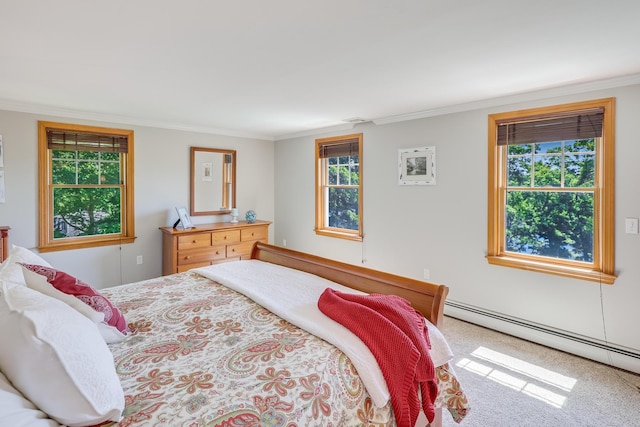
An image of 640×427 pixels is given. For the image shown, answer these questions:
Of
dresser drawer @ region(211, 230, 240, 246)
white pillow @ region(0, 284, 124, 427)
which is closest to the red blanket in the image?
white pillow @ region(0, 284, 124, 427)

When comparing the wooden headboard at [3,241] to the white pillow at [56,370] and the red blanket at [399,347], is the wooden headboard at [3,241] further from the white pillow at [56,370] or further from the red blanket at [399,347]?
the red blanket at [399,347]

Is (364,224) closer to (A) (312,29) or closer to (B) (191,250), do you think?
(B) (191,250)

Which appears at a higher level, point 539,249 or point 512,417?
point 539,249

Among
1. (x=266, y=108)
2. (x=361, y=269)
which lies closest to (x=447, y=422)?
(x=361, y=269)

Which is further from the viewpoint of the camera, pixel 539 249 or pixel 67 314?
pixel 539 249

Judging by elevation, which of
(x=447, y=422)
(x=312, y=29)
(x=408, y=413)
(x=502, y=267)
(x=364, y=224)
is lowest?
(x=447, y=422)

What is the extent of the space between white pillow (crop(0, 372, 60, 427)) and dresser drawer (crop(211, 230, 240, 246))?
3714 millimetres

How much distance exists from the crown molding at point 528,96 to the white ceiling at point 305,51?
0.03 metres

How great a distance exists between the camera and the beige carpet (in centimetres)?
213

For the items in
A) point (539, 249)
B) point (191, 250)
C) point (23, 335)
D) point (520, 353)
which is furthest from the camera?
point (191, 250)

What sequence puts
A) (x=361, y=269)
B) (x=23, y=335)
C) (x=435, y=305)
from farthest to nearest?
(x=361, y=269)
(x=435, y=305)
(x=23, y=335)

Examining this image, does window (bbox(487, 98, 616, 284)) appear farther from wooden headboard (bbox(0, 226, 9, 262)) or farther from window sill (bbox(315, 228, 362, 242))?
wooden headboard (bbox(0, 226, 9, 262))

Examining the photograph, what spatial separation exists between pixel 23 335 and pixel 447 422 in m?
2.22

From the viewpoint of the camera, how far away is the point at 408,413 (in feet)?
4.77
